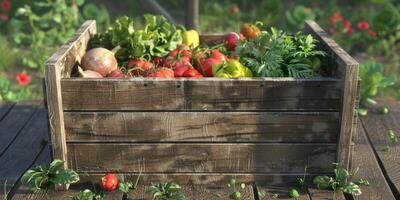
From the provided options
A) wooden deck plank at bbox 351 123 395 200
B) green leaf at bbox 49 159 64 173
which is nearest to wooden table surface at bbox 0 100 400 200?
wooden deck plank at bbox 351 123 395 200

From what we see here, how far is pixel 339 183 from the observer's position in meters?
2.53

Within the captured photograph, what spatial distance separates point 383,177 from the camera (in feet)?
8.86

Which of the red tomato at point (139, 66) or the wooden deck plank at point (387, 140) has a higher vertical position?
the red tomato at point (139, 66)

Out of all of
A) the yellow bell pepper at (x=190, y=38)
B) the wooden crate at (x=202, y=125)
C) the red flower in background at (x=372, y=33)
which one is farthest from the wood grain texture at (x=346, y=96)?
the red flower in background at (x=372, y=33)

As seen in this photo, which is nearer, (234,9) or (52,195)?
(52,195)

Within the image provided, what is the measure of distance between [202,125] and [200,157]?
0.15 meters

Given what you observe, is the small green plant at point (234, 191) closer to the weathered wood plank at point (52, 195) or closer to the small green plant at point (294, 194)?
the small green plant at point (294, 194)

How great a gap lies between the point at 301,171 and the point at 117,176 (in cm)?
81

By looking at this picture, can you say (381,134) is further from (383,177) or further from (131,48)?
(131,48)

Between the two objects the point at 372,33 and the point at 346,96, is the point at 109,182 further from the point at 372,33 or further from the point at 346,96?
the point at 372,33

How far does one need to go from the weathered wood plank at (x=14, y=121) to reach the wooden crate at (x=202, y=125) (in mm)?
743

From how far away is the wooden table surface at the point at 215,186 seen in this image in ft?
8.30

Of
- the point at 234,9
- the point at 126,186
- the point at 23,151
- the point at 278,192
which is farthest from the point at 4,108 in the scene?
the point at 234,9

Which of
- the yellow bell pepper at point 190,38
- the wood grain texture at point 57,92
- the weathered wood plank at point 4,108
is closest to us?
the wood grain texture at point 57,92
